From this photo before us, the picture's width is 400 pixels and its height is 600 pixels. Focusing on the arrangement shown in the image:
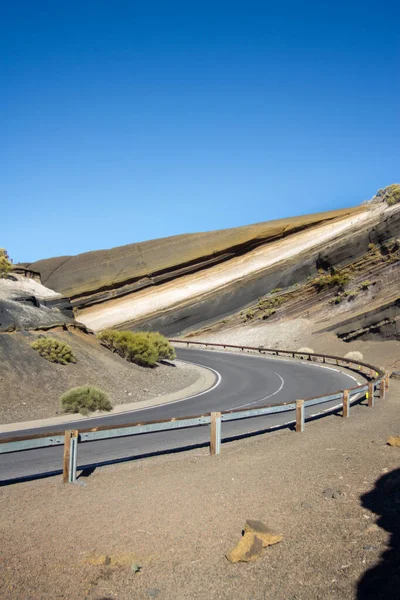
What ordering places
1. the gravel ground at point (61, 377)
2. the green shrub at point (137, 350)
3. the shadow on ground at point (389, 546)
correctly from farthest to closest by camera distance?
the green shrub at point (137, 350)
the gravel ground at point (61, 377)
the shadow on ground at point (389, 546)

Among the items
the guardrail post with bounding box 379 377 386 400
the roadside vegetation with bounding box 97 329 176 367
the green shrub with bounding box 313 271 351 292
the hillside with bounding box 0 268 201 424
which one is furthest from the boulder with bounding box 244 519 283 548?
the green shrub with bounding box 313 271 351 292

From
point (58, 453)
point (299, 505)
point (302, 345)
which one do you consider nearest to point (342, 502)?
point (299, 505)

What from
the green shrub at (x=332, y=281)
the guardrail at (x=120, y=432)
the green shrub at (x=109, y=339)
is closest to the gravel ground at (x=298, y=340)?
the green shrub at (x=332, y=281)

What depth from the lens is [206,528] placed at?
5.60 meters

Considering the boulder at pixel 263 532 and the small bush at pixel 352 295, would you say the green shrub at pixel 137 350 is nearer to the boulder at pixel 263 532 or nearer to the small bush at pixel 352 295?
the boulder at pixel 263 532

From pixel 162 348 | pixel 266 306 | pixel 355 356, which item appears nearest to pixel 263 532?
pixel 162 348

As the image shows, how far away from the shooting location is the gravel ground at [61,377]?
16594 mm

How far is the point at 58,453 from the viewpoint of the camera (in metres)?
9.96

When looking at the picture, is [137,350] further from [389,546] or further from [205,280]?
[205,280]

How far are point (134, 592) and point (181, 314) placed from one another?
179ft

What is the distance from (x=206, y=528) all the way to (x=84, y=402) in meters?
11.5

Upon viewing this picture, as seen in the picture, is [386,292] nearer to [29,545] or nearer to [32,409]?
[32,409]

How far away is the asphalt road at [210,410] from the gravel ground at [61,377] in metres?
2.58

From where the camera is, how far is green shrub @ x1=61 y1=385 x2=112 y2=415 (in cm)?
1614
